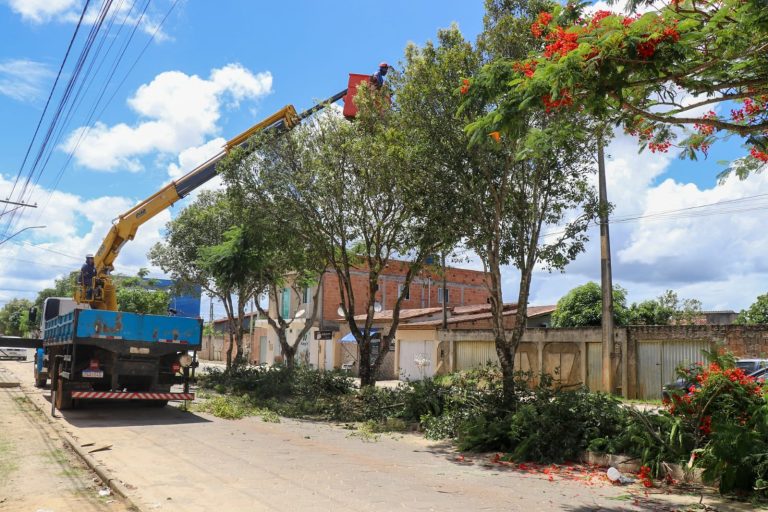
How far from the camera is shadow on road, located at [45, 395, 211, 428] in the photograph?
45.3 ft

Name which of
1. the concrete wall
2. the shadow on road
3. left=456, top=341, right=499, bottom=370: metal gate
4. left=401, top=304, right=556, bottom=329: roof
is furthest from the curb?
left=401, top=304, right=556, bottom=329: roof

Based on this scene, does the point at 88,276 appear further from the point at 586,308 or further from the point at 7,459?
the point at 586,308

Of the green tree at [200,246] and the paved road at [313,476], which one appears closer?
the paved road at [313,476]

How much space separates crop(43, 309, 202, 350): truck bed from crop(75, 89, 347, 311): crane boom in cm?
358

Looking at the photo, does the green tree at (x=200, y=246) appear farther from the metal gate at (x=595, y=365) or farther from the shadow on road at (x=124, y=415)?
the metal gate at (x=595, y=365)

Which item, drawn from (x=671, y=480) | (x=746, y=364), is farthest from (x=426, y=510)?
(x=746, y=364)

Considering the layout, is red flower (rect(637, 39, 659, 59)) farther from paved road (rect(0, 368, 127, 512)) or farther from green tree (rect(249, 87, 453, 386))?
green tree (rect(249, 87, 453, 386))

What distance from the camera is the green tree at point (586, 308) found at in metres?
→ 30.8

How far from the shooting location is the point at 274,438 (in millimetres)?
12445

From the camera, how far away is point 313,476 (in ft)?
28.8

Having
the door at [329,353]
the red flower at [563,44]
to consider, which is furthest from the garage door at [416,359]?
the red flower at [563,44]

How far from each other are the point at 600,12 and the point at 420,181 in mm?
6881

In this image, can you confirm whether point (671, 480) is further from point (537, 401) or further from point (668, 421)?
point (537, 401)

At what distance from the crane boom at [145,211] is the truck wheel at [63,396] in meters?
4.46
